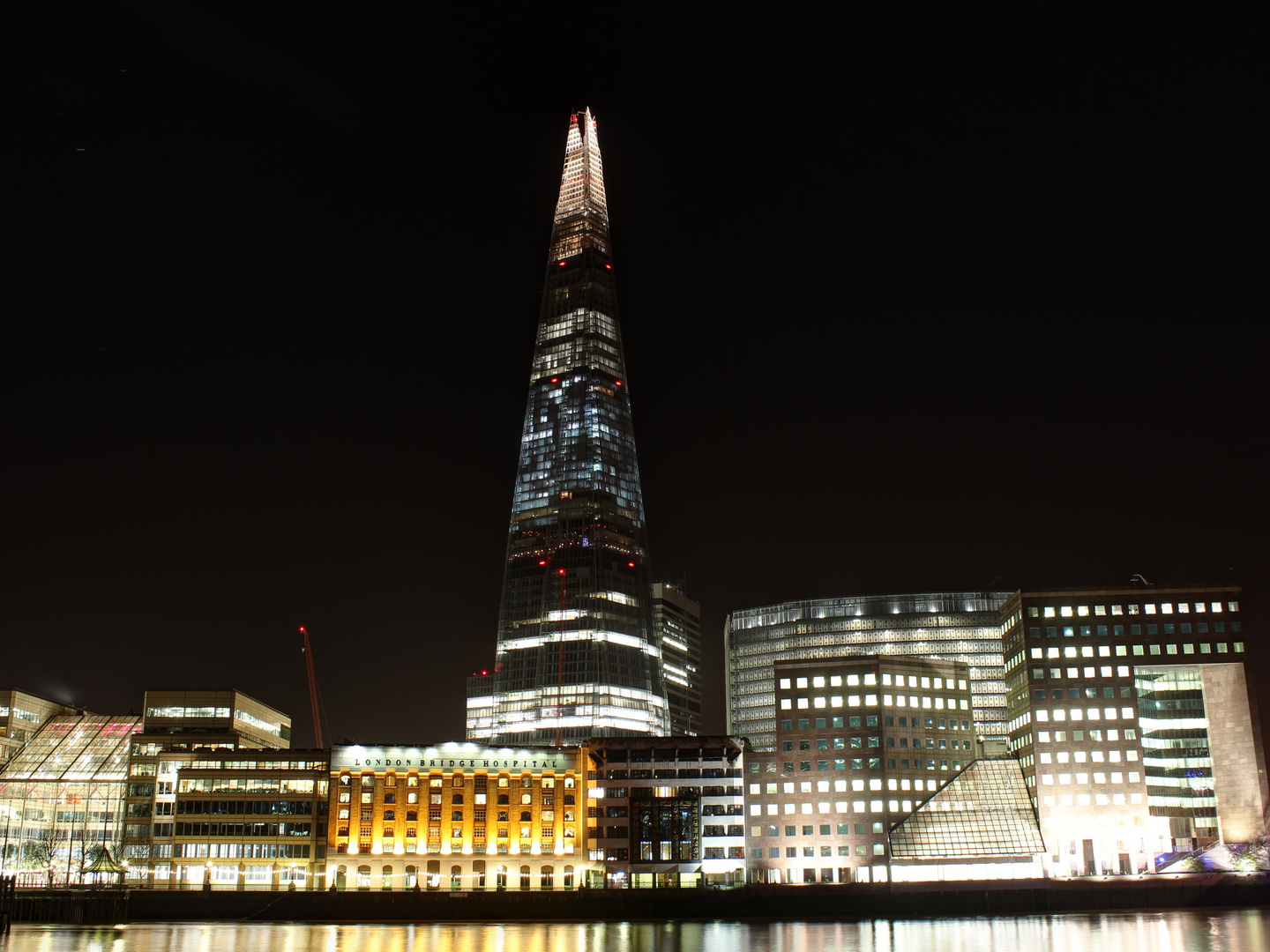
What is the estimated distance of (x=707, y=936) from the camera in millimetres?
121812

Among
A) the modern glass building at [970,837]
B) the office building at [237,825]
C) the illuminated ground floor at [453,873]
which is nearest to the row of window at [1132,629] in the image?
the modern glass building at [970,837]

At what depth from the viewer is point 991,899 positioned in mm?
146250

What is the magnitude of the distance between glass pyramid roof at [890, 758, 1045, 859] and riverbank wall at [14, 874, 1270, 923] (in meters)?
10.8

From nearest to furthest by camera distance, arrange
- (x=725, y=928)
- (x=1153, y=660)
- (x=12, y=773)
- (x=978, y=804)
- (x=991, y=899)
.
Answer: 1. (x=725, y=928)
2. (x=991, y=899)
3. (x=978, y=804)
4. (x=1153, y=660)
5. (x=12, y=773)

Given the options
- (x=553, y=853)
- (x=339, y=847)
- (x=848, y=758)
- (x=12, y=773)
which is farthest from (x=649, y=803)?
(x=12, y=773)

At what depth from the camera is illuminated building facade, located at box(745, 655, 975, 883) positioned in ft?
547

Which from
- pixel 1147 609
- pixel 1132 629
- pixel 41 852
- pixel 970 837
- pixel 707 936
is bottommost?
pixel 707 936

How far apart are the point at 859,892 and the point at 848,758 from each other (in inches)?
1036

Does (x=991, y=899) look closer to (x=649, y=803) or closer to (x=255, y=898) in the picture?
(x=649, y=803)

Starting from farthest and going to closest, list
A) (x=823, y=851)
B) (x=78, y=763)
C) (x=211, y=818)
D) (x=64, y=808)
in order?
(x=78, y=763) → (x=64, y=808) → (x=211, y=818) → (x=823, y=851)

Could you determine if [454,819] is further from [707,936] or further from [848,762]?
[707,936]

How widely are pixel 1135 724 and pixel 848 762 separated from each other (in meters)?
42.2

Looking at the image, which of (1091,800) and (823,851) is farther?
(1091,800)

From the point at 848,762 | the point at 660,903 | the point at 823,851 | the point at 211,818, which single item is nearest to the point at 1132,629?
the point at 848,762
